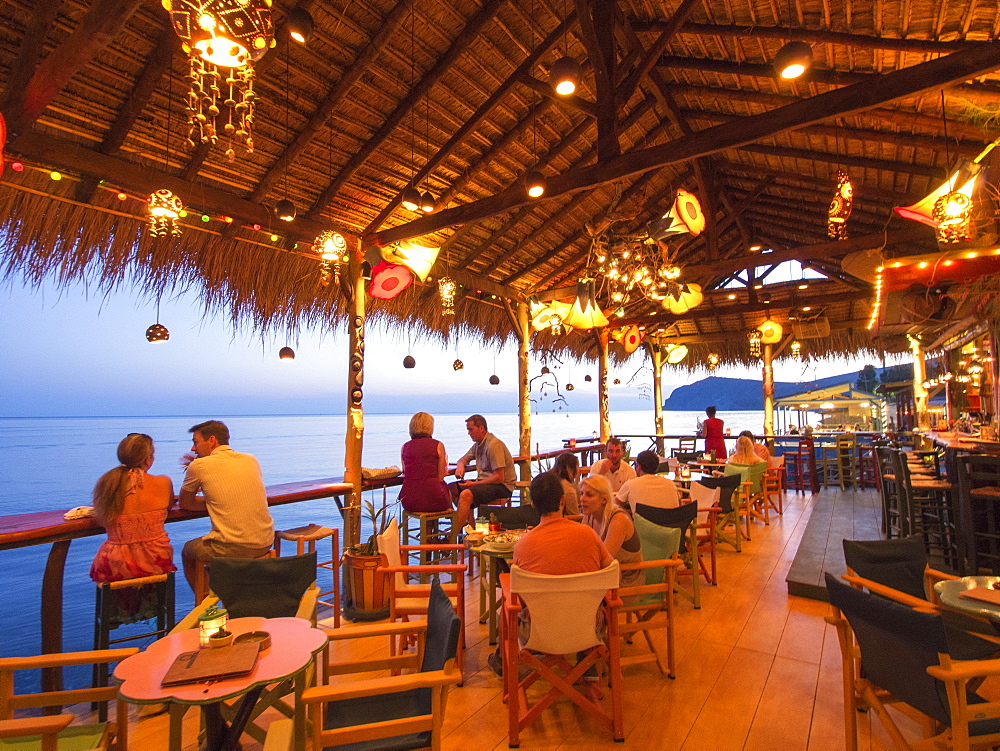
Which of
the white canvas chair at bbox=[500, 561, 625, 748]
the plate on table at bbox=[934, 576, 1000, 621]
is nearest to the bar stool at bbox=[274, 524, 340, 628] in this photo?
the white canvas chair at bbox=[500, 561, 625, 748]

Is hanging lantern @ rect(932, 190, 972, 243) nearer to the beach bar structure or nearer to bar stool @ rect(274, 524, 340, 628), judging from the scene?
the beach bar structure

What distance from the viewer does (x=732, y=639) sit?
A: 365 centimetres

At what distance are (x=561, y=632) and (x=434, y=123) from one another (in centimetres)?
531

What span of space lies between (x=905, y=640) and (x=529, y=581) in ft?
4.42

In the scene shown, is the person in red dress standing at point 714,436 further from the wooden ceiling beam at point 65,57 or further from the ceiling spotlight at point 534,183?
the wooden ceiling beam at point 65,57

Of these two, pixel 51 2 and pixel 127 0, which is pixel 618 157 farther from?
pixel 51 2

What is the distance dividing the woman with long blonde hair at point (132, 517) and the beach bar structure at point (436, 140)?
5.57 ft

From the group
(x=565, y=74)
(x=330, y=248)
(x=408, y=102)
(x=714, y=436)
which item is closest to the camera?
(x=565, y=74)

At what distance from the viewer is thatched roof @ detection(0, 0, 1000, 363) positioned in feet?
13.2

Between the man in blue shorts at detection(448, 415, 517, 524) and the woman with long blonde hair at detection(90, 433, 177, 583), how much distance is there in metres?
2.65

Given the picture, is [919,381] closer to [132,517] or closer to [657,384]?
[657,384]

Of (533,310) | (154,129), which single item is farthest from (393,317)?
(154,129)

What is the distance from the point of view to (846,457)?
10.2 meters

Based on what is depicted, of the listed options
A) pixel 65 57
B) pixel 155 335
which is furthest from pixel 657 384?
pixel 65 57
